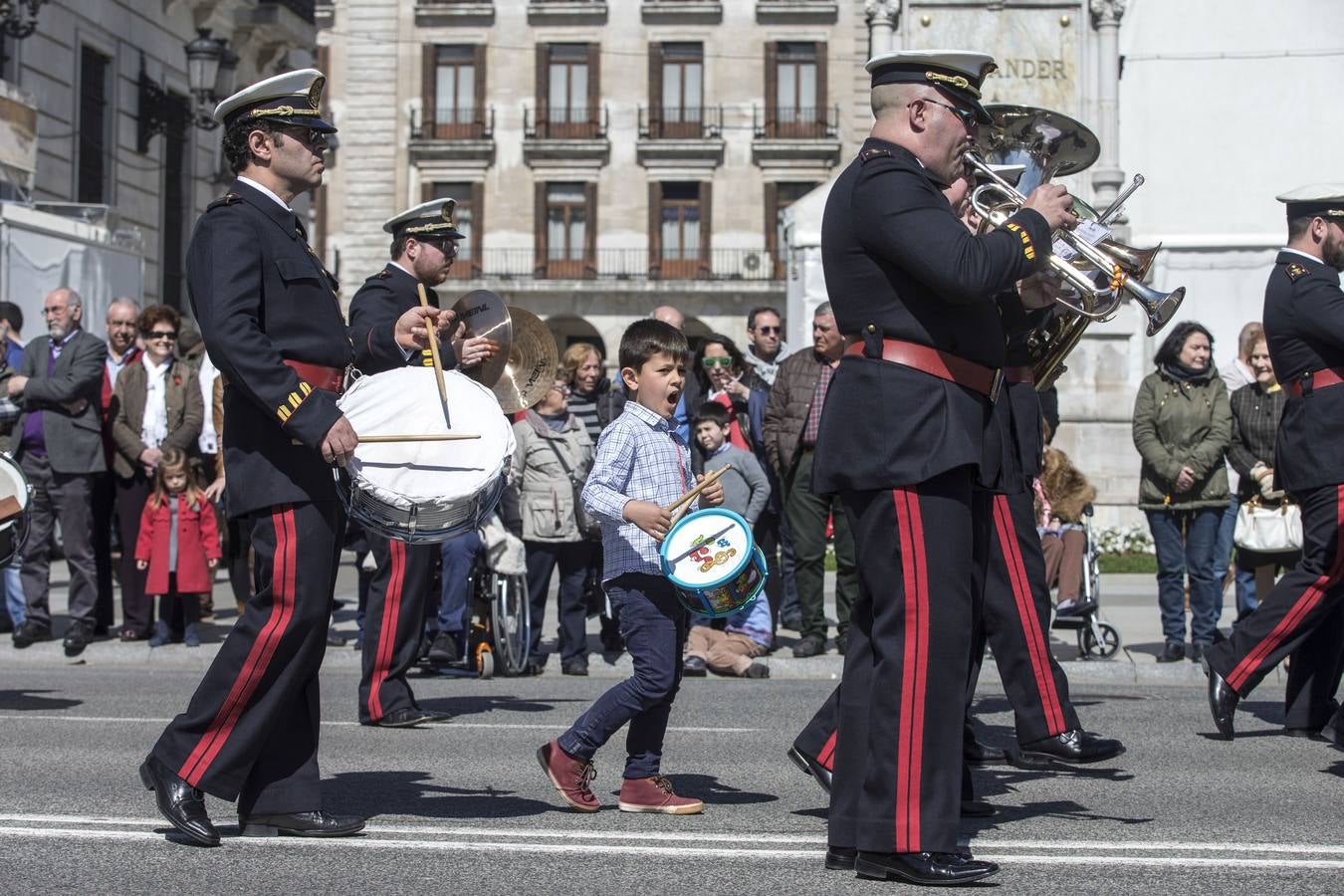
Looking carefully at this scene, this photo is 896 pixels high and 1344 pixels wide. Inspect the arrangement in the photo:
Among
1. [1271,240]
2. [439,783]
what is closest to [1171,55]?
[1271,240]

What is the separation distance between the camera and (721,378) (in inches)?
537

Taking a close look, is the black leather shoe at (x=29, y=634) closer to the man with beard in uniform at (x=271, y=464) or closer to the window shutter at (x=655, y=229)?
the man with beard in uniform at (x=271, y=464)

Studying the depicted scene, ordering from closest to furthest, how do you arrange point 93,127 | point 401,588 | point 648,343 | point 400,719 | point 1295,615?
point 648,343 → point 1295,615 → point 400,719 → point 401,588 → point 93,127

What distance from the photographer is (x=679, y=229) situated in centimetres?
5497

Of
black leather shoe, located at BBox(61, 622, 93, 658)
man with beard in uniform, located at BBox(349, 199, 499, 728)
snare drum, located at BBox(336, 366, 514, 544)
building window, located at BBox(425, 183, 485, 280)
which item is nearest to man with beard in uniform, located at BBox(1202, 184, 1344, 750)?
man with beard in uniform, located at BBox(349, 199, 499, 728)

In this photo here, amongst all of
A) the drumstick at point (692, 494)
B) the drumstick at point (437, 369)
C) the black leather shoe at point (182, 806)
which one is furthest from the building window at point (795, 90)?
the black leather shoe at point (182, 806)

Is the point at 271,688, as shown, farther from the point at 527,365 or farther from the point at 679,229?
the point at 679,229

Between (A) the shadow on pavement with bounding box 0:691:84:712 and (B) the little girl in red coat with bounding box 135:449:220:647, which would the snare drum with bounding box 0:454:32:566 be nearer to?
(A) the shadow on pavement with bounding box 0:691:84:712

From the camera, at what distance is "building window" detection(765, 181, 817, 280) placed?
2130 inches

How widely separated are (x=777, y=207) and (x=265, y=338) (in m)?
48.8

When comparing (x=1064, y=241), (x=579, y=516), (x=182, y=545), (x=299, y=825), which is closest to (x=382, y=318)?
(x=299, y=825)

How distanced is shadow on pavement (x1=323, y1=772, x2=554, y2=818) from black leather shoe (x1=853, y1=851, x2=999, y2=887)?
152 cm

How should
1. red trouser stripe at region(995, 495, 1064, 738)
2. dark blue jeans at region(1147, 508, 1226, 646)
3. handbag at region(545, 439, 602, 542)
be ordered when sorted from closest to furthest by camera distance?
1. red trouser stripe at region(995, 495, 1064, 738)
2. handbag at region(545, 439, 602, 542)
3. dark blue jeans at region(1147, 508, 1226, 646)

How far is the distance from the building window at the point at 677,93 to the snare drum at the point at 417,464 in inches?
1917
